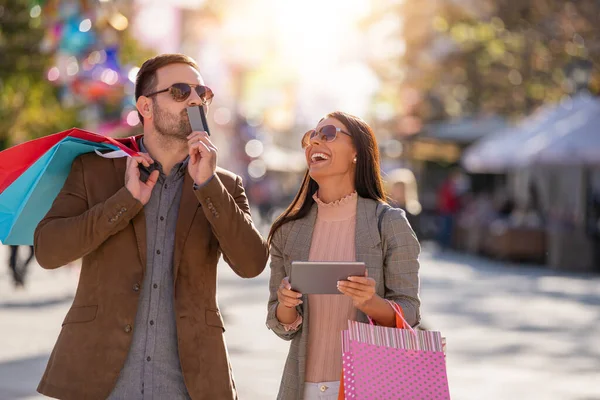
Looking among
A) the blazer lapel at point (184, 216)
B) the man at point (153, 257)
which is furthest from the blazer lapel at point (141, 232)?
the blazer lapel at point (184, 216)

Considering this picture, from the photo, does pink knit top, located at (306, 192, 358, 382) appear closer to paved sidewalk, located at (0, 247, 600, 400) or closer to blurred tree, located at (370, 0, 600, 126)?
paved sidewalk, located at (0, 247, 600, 400)

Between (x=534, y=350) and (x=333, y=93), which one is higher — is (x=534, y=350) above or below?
below

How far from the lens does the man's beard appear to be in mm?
4242

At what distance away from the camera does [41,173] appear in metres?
4.28

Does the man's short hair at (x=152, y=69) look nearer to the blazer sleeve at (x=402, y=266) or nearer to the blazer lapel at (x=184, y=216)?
the blazer lapel at (x=184, y=216)

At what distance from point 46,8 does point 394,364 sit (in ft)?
33.2

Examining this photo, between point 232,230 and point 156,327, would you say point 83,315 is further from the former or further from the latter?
point 232,230

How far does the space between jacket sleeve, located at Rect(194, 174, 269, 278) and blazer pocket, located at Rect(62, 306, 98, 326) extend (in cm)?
50

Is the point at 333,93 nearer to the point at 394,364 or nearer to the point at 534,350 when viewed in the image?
the point at 534,350

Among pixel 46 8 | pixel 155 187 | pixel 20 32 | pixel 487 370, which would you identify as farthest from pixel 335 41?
pixel 155 187

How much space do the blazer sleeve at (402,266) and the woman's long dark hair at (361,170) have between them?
20 cm

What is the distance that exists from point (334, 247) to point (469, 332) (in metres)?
8.78

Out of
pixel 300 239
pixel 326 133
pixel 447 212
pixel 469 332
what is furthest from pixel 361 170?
pixel 447 212

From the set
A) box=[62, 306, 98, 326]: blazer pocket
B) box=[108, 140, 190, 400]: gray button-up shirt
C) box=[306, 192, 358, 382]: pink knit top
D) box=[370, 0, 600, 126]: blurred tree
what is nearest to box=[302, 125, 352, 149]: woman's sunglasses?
box=[306, 192, 358, 382]: pink knit top
